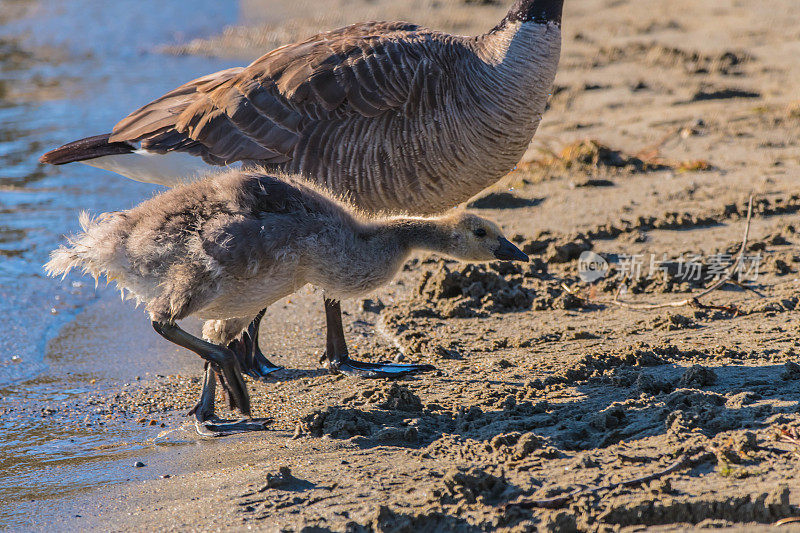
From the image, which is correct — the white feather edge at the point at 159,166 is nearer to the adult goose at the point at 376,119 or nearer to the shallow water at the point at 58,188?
the adult goose at the point at 376,119

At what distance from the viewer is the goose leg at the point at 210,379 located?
4.91 meters

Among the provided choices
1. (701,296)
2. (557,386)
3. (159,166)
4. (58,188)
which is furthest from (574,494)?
(58,188)

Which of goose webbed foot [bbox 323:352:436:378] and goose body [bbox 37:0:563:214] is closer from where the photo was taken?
goose webbed foot [bbox 323:352:436:378]

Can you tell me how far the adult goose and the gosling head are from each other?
856 millimetres

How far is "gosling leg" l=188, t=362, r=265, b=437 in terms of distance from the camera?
16.0 ft

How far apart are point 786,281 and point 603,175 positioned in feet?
Answer: 9.35

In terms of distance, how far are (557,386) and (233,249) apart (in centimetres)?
188

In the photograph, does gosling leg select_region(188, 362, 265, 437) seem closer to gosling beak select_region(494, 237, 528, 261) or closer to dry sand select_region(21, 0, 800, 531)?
dry sand select_region(21, 0, 800, 531)

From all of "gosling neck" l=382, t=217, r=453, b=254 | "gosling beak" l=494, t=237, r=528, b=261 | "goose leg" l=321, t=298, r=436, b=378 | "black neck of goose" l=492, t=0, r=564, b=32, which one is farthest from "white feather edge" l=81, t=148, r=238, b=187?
"black neck of goose" l=492, t=0, r=564, b=32

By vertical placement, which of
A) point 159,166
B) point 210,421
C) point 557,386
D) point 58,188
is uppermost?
point 58,188

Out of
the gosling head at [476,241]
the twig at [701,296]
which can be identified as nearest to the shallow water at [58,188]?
the gosling head at [476,241]

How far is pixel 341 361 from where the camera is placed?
5723mm

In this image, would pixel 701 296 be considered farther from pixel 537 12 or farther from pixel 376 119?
pixel 376 119

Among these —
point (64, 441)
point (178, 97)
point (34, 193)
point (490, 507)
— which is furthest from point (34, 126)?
point (490, 507)
